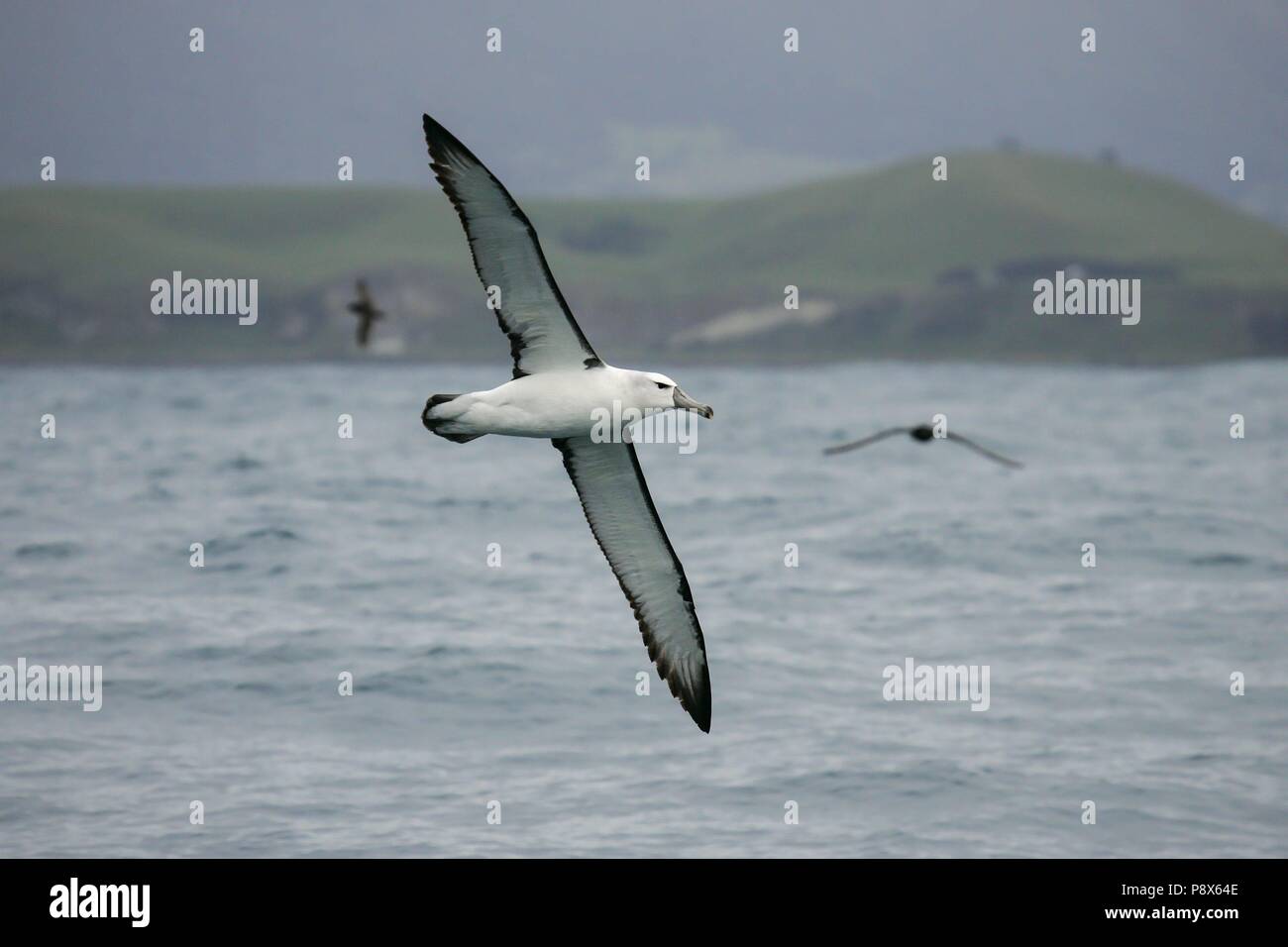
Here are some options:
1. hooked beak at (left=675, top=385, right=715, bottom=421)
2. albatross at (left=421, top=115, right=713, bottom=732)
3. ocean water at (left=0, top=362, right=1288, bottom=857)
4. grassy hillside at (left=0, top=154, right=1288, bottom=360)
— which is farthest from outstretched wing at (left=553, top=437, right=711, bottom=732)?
grassy hillside at (left=0, top=154, right=1288, bottom=360)

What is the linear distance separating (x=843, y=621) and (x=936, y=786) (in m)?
7.22

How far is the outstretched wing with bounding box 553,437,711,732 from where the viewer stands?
13.9 m

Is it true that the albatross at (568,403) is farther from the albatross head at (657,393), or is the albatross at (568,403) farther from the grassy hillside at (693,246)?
the grassy hillside at (693,246)

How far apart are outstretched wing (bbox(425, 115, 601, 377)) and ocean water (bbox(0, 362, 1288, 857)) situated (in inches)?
201

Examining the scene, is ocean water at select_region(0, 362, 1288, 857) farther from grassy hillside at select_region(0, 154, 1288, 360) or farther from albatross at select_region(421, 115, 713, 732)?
grassy hillside at select_region(0, 154, 1288, 360)

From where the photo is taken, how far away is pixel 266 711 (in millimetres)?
19812

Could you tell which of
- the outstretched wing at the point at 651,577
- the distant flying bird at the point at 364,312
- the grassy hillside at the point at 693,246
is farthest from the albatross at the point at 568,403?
the grassy hillside at the point at 693,246

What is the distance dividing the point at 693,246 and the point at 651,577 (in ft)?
492

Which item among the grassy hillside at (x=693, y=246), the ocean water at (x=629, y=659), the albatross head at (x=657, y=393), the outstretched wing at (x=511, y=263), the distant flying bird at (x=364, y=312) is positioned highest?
the grassy hillside at (x=693, y=246)

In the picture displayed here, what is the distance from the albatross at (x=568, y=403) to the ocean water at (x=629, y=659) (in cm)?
238

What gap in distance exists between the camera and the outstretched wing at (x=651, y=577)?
1388 cm

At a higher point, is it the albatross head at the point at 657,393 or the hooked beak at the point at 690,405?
the albatross head at the point at 657,393

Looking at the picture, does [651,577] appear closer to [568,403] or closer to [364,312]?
[568,403]

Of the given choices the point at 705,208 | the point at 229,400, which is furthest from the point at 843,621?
the point at 705,208
